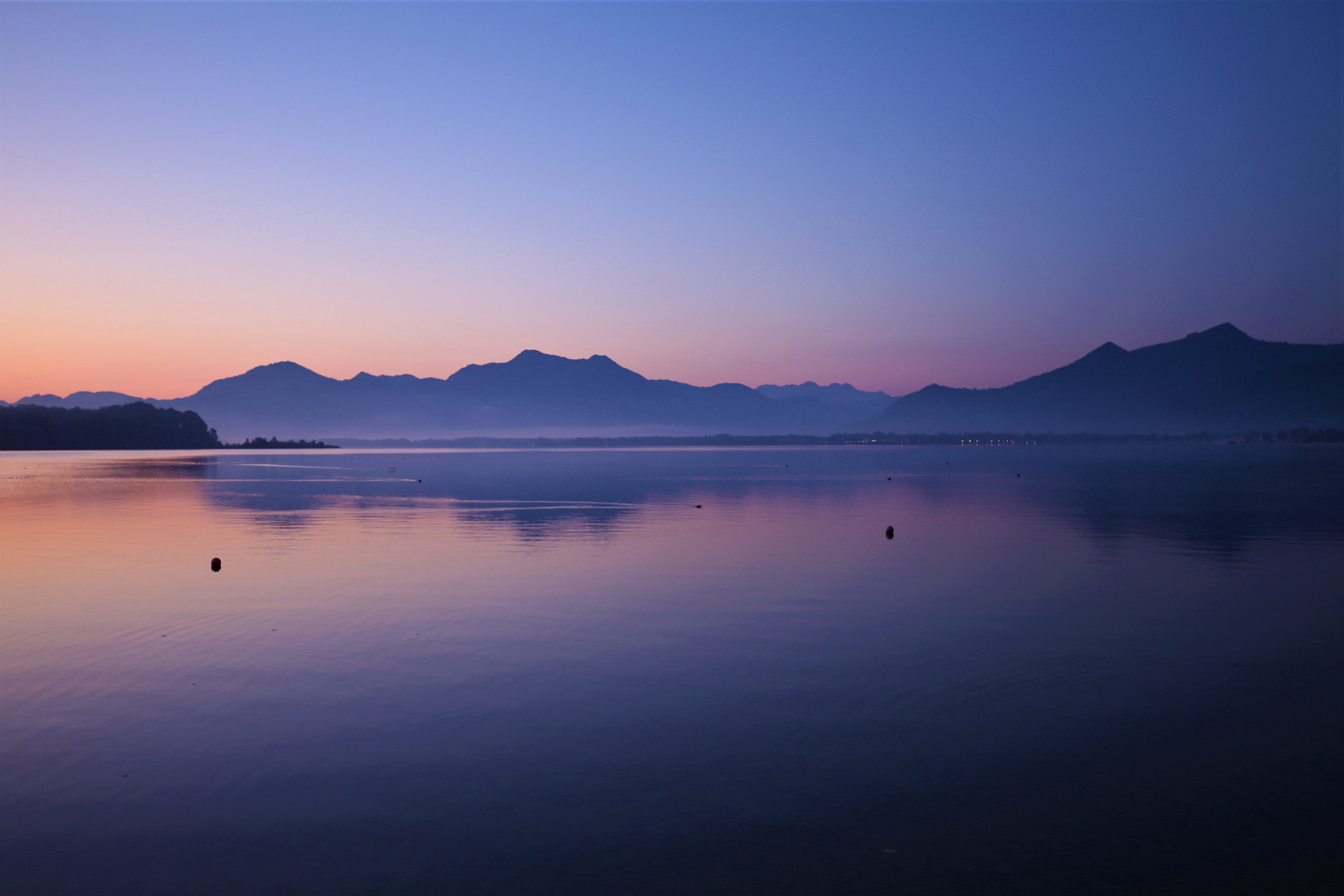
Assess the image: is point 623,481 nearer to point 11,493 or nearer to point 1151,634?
point 11,493

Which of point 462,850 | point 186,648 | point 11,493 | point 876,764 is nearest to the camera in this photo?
point 462,850

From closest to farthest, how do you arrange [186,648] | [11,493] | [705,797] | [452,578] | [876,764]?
[705,797] → [876,764] → [186,648] → [452,578] → [11,493]

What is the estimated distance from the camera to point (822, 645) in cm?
1673

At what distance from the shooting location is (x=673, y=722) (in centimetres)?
1223

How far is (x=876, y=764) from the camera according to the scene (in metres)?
10.6

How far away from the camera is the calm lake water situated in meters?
8.27

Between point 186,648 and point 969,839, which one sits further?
point 186,648

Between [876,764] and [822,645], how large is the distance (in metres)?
6.19

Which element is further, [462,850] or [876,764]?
[876,764]

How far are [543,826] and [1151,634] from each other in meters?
13.4

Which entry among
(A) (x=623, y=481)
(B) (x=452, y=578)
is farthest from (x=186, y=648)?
(A) (x=623, y=481)

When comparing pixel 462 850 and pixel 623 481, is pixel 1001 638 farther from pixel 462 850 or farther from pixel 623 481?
pixel 623 481

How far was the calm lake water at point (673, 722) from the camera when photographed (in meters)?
8.27

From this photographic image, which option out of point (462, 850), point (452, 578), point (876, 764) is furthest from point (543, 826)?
point (452, 578)
